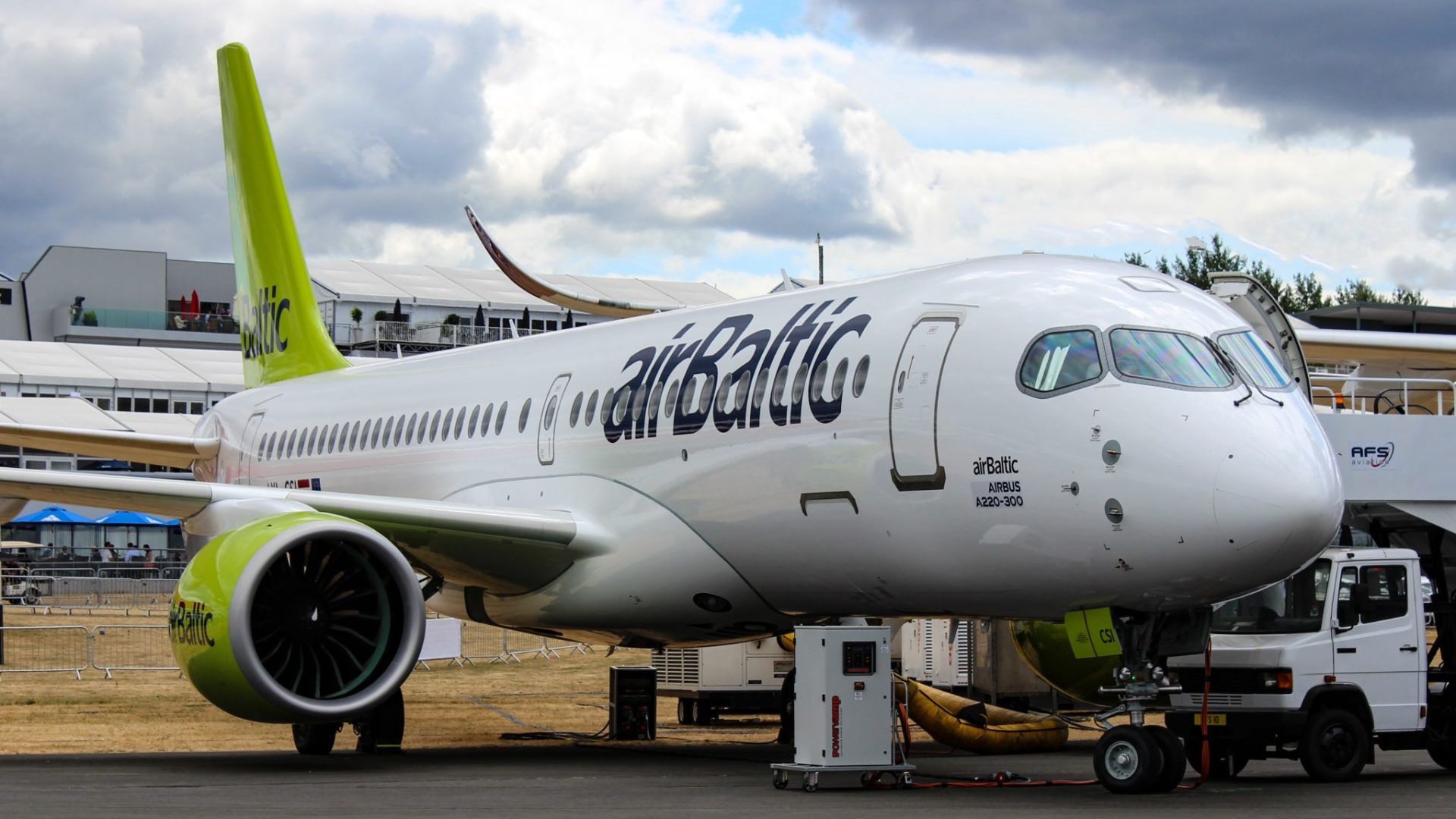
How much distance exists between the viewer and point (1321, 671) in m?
14.7

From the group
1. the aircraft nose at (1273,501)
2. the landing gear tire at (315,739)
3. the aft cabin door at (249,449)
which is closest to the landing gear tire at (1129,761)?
the aircraft nose at (1273,501)

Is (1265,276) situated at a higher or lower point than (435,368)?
higher

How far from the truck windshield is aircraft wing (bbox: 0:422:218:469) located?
1223cm

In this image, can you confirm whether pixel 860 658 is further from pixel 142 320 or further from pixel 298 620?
pixel 142 320

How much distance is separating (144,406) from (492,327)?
22.2 meters

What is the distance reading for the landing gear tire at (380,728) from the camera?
679 inches

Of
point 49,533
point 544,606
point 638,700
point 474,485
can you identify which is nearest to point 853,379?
point 544,606

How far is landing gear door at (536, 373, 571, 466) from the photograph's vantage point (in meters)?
17.1

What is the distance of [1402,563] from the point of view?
1566 centimetres

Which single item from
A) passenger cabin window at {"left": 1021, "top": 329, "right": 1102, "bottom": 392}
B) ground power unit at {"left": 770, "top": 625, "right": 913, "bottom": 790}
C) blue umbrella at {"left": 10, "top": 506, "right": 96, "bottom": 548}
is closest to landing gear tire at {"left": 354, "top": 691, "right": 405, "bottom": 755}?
ground power unit at {"left": 770, "top": 625, "right": 913, "bottom": 790}

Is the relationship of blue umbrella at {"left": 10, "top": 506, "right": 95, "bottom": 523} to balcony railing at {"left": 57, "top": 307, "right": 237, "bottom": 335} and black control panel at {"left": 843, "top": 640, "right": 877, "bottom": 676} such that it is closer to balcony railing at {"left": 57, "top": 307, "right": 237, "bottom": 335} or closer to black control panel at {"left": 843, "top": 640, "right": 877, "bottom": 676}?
balcony railing at {"left": 57, "top": 307, "right": 237, "bottom": 335}

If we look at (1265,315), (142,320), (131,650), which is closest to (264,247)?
(131,650)

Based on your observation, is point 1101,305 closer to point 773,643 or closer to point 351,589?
point 351,589

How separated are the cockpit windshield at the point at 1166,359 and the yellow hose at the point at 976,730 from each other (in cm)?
680
